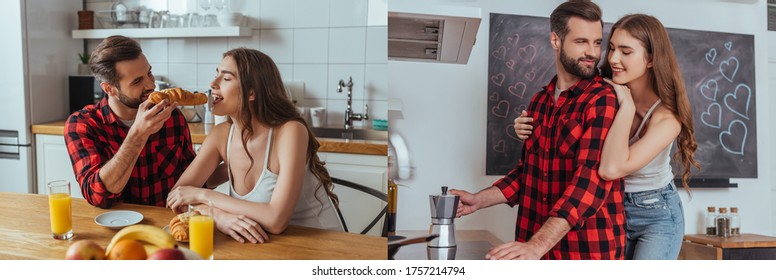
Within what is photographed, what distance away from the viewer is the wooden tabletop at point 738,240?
1073 millimetres

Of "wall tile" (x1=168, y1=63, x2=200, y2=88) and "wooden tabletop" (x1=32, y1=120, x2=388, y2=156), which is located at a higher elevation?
"wall tile" (x1=168, y1=63, x2=200, y2=88)

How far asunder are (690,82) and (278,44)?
975 millimetres

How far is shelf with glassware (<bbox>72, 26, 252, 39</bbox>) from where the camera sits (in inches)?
56.6

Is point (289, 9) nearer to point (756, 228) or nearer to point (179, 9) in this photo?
point (179, 9)

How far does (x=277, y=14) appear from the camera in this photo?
1.58 metres

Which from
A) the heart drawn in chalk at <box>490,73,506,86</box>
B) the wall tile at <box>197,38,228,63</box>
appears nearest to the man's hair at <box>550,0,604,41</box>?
the heart drawn in chalk at <box>490,73,506,86</box>

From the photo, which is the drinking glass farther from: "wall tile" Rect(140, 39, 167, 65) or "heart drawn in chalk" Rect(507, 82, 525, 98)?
"heart drawn in chalk" Rect(507, 82, 525, 98)

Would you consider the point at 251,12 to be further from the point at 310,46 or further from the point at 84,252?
the point at 84,252

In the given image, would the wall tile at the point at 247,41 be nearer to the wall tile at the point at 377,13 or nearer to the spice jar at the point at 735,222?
the wall tile at the point at 377,13

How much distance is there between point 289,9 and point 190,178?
51cm

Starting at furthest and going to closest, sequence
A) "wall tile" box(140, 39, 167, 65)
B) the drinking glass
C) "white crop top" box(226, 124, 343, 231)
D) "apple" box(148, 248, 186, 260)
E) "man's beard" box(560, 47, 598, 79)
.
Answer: the drinking glass → "wall tile" box(140, 39, 167, 65) → "white crop top" box(226, 124, 343, 231) → "man's beard" box(560, 47, 598, 79) → "apple" box(148, 248, 186, 260)

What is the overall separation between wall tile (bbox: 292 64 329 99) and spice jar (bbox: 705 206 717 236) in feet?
2.92

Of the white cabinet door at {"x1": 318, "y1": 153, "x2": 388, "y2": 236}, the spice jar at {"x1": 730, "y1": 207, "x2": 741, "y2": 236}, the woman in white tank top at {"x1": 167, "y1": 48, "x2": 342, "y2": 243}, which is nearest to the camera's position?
the spice jar at {"x1": 730, "y1": 207, "x2": 741, "y2": 236}

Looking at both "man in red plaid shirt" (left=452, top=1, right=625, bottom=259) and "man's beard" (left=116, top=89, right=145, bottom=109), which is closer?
"man in red plaid shirt" (left=452, top=1, right=625, bottom=259)
